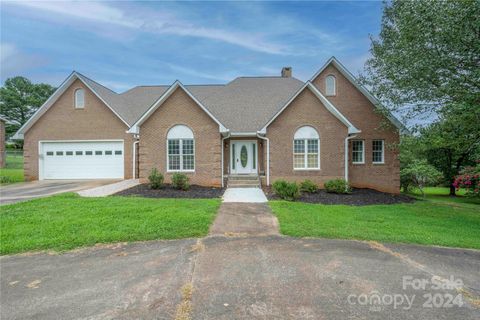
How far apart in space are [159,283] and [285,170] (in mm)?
11108

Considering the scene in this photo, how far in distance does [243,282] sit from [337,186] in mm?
10445

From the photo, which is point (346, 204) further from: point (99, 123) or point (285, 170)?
point (99, 123)

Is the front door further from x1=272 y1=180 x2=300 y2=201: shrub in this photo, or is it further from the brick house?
x1=272 y1=180 x2=300 y2=201: shrub

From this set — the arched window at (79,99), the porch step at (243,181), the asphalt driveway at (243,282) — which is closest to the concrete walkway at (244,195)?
the porch step at (243,181)

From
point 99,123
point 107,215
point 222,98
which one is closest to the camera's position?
point 107,215

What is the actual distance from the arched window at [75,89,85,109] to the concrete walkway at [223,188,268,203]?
12.9 m

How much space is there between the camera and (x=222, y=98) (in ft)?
64.6

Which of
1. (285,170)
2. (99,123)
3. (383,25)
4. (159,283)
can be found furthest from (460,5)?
(99,123)

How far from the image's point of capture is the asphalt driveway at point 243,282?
320 centimetres

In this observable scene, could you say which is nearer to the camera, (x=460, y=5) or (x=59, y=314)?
(x=59, y=314)

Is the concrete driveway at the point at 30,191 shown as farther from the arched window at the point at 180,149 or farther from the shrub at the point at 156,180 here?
the arched window at the point at 180,149

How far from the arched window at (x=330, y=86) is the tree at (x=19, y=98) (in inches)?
2204

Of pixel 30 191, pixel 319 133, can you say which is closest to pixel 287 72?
pixel 319 133

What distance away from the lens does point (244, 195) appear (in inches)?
472
